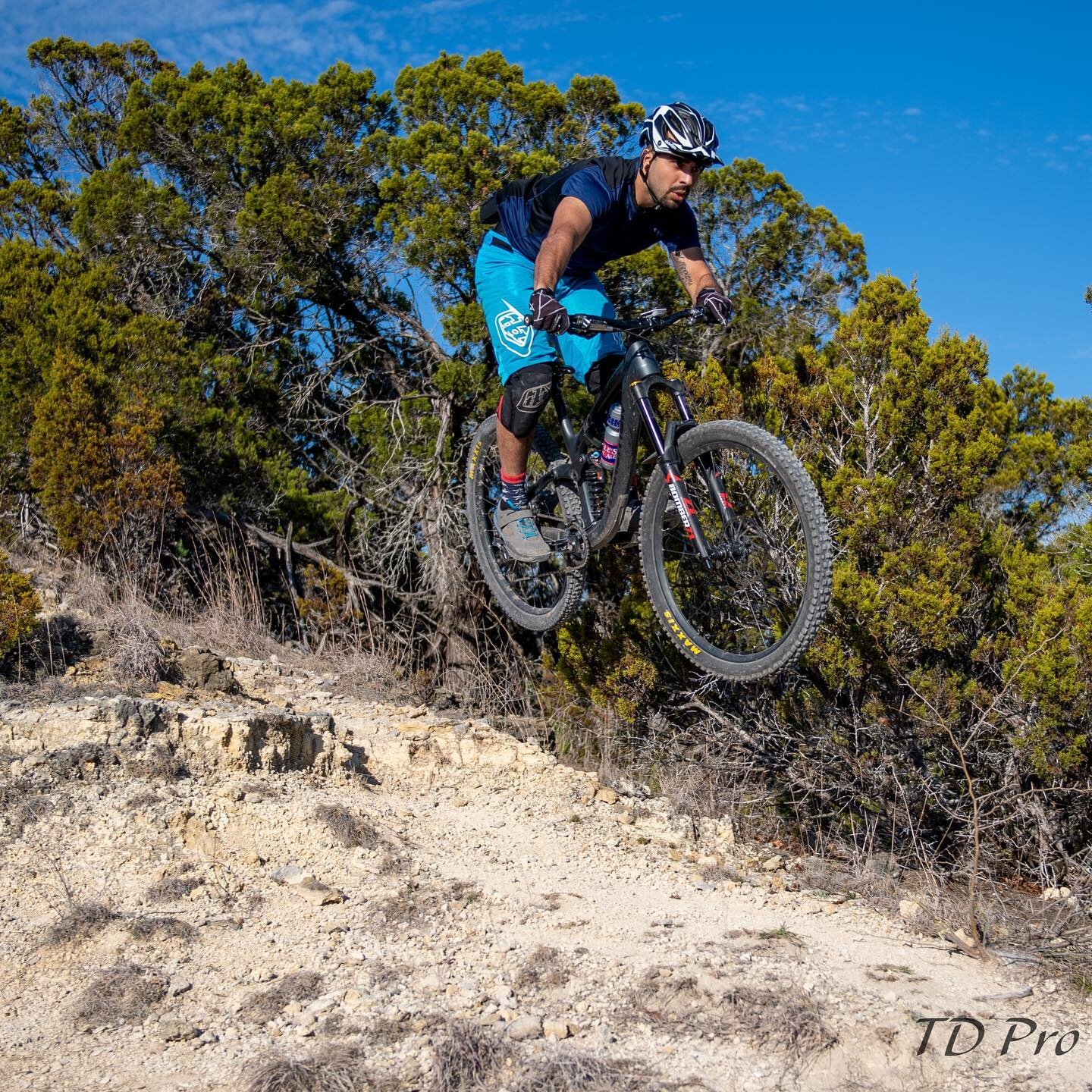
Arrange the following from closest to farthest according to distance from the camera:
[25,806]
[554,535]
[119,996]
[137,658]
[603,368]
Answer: [119,996] < [25,806] < [603,368] < [554,535] < [137,658]

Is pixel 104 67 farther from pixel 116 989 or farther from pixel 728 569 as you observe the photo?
pixel 116 989

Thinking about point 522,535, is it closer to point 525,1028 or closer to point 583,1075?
point 525,1028

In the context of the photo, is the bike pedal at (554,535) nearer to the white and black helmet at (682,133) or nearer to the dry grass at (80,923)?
the white and black helmet at (682,133)

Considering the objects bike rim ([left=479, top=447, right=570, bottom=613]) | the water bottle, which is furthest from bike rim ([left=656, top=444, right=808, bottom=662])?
bike rim ([left=479, top=447, right=570, bottom=613])

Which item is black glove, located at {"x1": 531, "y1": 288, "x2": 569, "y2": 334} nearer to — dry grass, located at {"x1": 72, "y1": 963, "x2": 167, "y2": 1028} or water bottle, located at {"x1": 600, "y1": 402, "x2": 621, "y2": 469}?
water bottle, located at {"x1": 600, "y1": 402, "x2": 621, "y2": 469}

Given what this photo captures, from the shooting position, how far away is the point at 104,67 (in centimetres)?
1221

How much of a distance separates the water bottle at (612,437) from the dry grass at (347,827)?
6.42 ft

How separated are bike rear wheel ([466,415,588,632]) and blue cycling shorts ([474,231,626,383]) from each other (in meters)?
0.49

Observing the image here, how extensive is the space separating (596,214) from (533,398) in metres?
0.93

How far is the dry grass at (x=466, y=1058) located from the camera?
2982mm

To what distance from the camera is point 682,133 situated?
4.56 meters

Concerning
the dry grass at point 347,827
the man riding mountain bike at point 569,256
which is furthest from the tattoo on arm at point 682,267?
the dry grass at point 347,827

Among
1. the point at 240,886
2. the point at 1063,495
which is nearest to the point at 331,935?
the point at 240,886

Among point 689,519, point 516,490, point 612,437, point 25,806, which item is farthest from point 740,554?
point 25,806
